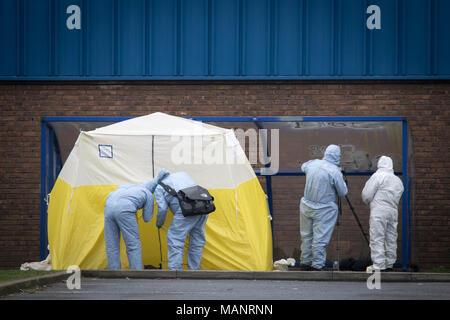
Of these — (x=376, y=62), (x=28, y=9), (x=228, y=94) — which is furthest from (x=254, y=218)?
(x=28, y=9)

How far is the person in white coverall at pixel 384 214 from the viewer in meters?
11.1

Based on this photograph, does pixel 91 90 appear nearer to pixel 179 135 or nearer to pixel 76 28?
pixel 76 28

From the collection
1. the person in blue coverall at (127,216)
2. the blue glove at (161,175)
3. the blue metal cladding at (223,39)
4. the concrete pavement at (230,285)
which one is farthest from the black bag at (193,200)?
the blue metal cladding at (223,39)

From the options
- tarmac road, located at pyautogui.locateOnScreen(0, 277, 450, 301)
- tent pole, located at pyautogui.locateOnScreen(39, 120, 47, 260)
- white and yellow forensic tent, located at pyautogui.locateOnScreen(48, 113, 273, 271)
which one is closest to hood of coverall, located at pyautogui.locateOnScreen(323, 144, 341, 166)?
A: white and yellow forensic tent, located at pyautogui.locateOnScreen(48, 113, 273, 271)

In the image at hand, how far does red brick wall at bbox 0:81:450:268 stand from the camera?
43.9 feet

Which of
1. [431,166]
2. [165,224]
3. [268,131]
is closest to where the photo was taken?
[165,224]

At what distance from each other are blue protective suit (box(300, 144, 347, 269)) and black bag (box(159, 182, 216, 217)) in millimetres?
1725

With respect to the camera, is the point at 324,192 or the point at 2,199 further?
the point at 2,199

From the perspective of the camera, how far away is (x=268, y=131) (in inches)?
496

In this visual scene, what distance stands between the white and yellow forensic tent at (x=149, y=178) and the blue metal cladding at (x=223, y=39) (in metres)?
2.91

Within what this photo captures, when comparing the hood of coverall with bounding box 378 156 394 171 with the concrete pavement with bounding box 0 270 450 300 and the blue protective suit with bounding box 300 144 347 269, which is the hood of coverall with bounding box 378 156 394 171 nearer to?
the blue protective suit with bounding box 300 144 347 269

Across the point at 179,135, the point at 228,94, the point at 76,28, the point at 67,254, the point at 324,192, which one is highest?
the point at 76,28

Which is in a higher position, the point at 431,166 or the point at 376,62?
the point at 376,62

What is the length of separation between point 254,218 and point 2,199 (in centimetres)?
528
